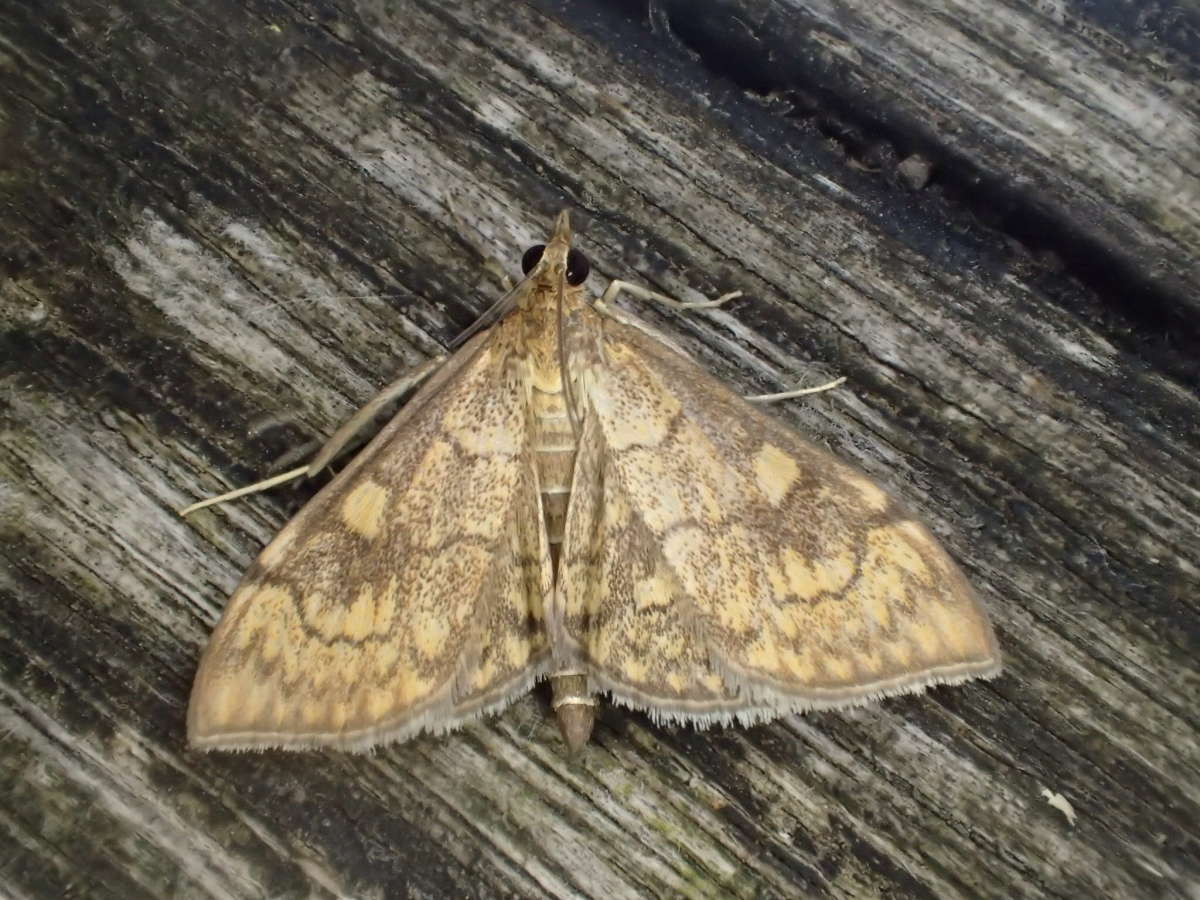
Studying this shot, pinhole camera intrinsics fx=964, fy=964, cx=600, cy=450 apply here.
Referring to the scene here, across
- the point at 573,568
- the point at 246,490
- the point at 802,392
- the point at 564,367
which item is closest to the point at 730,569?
the point at 573,568

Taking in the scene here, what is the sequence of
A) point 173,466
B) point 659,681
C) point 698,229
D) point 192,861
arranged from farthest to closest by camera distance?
point 698,229, point 173,466, point 659,681, point 192,861

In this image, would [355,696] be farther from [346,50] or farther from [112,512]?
[346,50]

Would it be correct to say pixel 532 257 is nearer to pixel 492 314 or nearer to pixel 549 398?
pixel 492 314

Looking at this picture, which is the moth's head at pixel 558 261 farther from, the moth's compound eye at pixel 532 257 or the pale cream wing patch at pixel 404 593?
the pale cream wing patch at pixel 404 593

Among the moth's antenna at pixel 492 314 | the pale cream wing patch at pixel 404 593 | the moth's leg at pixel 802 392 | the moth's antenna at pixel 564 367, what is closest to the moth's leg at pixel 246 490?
the pale cream wing patch at pixel 404 593

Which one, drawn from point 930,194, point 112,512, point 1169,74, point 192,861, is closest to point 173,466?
point 112,512

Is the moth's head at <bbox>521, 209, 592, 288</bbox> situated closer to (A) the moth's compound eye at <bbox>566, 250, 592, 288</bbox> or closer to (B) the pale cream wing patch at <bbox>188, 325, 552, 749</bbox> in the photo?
(A) the moth's compound eye at <bbox>566, 250, 592, 288</bbox>
